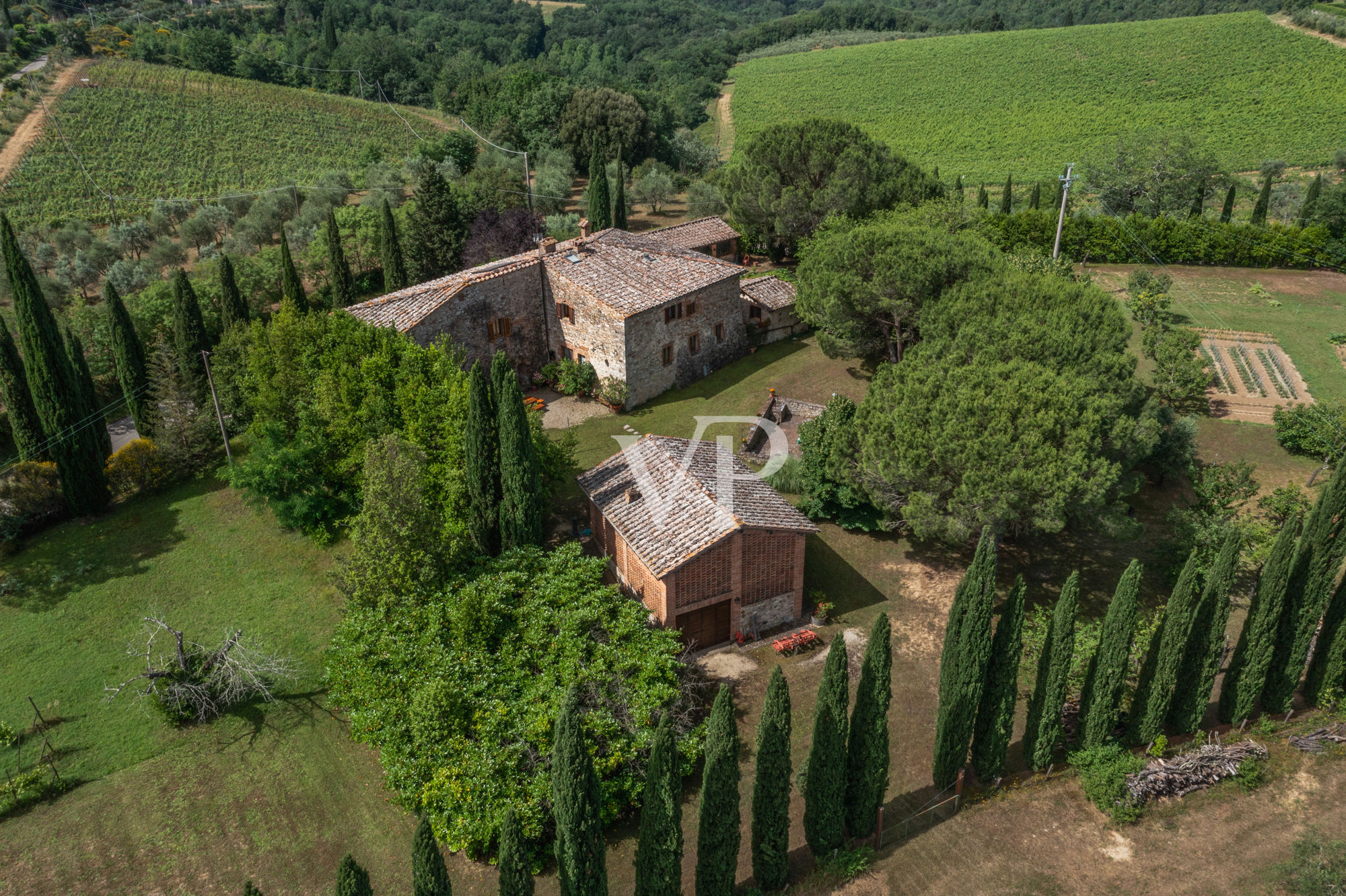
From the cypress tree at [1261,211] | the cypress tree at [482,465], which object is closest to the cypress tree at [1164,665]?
the cypress tree at [482,465]

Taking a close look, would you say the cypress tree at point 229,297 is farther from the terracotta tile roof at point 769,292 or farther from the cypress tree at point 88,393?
the terracotta tile roof at point 769,292

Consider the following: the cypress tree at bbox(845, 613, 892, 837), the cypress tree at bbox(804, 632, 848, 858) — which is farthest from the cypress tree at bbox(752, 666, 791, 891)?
the cypress tree at bbox(845, 613, 892, 837)

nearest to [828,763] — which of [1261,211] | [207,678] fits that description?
[207,678]

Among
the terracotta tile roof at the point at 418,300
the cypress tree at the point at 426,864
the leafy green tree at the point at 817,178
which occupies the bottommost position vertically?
the cypress tree at the point at 426,864

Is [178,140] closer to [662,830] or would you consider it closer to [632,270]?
[632,270]

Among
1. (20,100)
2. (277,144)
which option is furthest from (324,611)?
(20,100)

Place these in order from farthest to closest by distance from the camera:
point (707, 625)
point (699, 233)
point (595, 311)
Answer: point (699, 233) < point (595, 311) < point (707, 625)

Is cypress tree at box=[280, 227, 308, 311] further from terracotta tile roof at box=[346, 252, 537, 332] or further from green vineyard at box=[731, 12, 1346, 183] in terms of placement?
green vineyard at box=[731, 12, 1346, 183]
